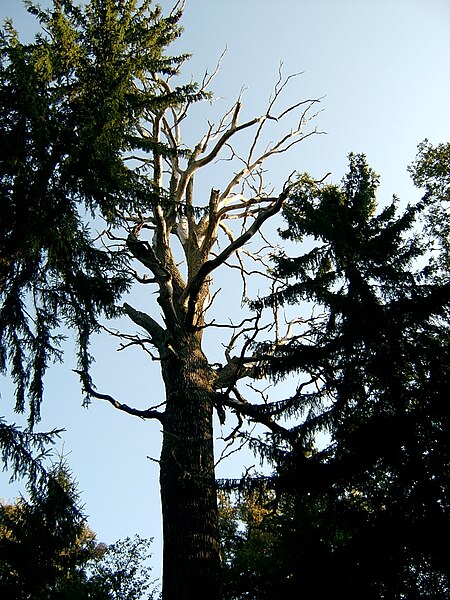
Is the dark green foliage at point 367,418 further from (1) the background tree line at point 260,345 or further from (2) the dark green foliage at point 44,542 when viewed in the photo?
(2) the dark green foliage at point 44,542

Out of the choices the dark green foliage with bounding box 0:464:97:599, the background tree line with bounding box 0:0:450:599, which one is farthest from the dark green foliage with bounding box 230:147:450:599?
the dark green foliage with bounding box 0:464:97:599

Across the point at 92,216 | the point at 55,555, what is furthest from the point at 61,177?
the point at 55,555

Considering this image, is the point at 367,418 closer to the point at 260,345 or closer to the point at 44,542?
the point at 260,345

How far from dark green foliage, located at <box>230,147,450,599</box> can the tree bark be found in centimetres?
81

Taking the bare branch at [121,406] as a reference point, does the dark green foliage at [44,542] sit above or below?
below

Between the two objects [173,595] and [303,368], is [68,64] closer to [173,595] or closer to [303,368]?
[303,368]

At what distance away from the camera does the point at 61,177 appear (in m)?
4.76

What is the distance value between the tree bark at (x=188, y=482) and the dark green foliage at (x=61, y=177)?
1.39 meters

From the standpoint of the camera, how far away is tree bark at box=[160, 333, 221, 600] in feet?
15.1

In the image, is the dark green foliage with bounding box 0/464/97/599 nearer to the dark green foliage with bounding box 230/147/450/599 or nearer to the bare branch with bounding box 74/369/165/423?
the bare branch with bounding box 74/369/165/423

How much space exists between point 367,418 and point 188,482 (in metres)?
1.97

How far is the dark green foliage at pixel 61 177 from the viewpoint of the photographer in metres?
4.38

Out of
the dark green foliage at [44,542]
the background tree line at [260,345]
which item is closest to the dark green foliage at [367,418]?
the background tree line at [260,345]

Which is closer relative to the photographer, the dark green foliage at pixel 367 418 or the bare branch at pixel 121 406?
the dark green foliage at pixel 367 418
